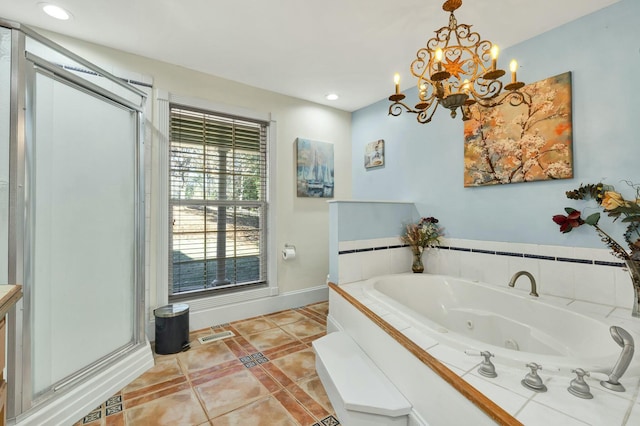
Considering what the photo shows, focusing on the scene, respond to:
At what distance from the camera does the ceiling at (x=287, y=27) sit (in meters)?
1.74

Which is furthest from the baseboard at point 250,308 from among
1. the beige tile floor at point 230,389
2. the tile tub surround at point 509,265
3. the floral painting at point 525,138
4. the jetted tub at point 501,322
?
the floral painting at point 525,138

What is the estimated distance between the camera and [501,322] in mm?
1897

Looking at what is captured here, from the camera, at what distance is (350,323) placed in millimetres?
1986

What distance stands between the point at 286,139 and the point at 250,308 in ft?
6.12

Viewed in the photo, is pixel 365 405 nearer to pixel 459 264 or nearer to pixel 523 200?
pixel 459 264

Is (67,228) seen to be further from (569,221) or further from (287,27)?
(569,221)

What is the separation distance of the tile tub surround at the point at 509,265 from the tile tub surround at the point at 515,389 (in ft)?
0.65

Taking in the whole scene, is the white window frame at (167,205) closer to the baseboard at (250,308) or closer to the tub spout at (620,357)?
the baseboard at (250,308)

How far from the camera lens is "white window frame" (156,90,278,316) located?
239cm

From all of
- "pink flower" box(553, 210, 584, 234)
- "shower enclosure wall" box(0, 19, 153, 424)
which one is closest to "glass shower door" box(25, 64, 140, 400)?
"shower enclosure wall" box(0, 19, 153, 424)

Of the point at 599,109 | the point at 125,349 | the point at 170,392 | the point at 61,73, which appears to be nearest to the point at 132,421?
the point at 170,392

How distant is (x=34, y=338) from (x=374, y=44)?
280 cm

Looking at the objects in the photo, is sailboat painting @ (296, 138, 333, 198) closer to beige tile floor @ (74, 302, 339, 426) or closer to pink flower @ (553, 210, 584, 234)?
beige tile floor @ (74, 302, 339, 426)

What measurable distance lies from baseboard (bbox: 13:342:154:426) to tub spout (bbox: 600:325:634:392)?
7.76 feet
